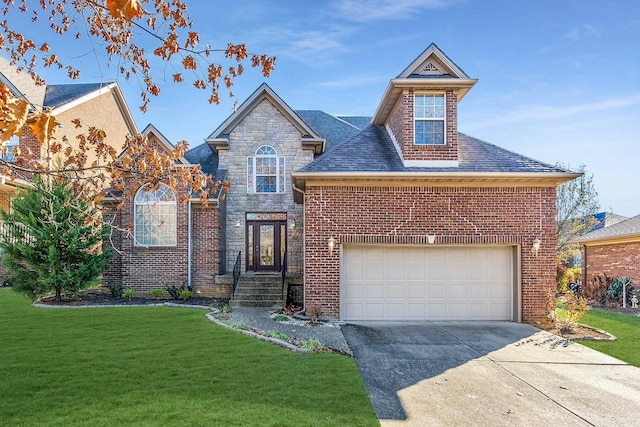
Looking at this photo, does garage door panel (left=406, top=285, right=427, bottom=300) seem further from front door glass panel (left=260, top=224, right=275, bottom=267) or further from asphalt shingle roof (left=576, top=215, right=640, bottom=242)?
asphalt shingle roof (left=576, top=215, right=640, bottom=242)

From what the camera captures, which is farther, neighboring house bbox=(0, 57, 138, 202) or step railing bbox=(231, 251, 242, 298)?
neighboring house bbox=(0, 57, 138, 202)

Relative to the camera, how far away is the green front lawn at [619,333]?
311 inches

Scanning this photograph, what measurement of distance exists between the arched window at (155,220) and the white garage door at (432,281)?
717cm

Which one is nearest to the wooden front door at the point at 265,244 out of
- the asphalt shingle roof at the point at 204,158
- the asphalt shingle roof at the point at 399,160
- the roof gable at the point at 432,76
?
the asphalt shingle roof at the point at 204,158

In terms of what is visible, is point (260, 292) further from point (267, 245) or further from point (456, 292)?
point (456, 292)

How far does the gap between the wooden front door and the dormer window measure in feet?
21.8

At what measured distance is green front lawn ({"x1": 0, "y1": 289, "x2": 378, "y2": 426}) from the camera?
4633 mm

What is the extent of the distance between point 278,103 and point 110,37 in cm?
1019

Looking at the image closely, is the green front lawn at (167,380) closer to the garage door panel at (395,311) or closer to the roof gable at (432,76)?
the garage door panel at (395,311)

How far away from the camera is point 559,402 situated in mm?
5387

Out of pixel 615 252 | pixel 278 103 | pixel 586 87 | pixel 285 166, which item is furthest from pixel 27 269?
pixel 615 252

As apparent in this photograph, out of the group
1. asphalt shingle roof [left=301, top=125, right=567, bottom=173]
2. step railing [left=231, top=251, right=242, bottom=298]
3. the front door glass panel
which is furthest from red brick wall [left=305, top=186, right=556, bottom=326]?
the front door glass panel

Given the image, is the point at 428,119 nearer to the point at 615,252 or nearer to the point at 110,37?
the point at 110,37

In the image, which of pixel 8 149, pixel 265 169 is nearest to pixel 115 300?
pixel 8 149
